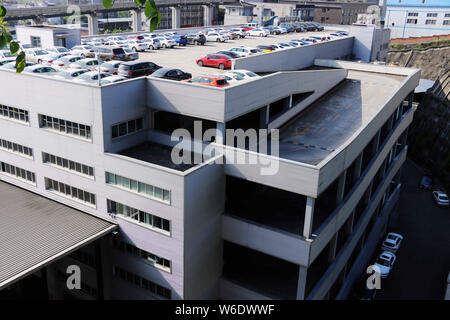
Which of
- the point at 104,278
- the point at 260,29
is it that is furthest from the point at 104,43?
the point at 104,278

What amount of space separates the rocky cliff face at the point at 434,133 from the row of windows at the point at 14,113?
175 ft

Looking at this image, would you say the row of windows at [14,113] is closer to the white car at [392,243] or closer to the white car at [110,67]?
the white car at [110,67]

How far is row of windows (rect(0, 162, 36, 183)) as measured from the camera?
31.3 meters

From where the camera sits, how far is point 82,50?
4578 cm

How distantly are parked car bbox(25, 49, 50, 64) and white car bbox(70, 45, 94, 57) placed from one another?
293cm

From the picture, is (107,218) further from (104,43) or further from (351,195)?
(104,43)

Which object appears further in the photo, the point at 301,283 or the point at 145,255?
the point at 145,255

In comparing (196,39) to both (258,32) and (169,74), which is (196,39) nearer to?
(258,32)

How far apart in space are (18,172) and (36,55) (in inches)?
598

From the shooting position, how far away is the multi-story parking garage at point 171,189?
24.6 metres

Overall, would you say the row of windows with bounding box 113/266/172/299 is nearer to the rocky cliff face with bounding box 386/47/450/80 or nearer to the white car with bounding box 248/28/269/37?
the white car with bounding box 248/28/269/37

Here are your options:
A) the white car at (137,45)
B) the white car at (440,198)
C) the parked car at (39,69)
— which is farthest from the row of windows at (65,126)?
the white car at (440,198)

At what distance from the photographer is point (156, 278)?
87.6 feet

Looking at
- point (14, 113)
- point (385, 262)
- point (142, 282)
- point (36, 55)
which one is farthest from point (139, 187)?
point (385, 262)
